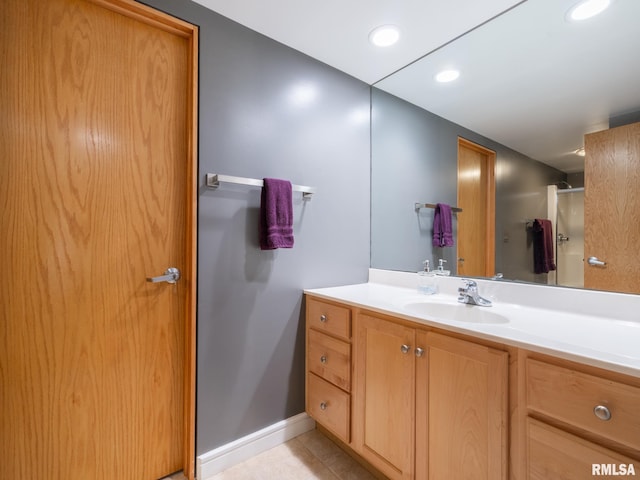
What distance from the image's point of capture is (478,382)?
0.94m

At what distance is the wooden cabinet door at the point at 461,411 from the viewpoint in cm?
89

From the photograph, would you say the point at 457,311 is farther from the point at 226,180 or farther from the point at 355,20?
the point at 355,20

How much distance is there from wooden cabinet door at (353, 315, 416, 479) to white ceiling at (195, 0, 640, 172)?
1033 mm

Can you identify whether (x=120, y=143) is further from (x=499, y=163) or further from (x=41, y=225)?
(x=499, y=163)

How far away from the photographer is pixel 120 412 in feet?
4.08

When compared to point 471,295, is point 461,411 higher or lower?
lower

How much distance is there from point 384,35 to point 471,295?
4.54 ft

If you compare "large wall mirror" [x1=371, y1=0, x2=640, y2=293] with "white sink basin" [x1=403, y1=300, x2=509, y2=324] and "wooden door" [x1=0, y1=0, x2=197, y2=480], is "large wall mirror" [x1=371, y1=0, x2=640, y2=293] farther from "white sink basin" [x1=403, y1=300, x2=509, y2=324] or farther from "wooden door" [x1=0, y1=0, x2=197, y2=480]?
"wooden door" [x1=0, y1=0, x2=197, y2=480]

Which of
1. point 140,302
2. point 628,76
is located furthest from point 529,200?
point 140,302

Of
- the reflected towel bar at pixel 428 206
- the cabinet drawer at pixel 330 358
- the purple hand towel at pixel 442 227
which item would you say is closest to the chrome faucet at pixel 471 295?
the purple hand towel at pixel 442 227

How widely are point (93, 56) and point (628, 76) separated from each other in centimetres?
205

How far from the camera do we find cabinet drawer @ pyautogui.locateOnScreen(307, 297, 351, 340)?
1.42m

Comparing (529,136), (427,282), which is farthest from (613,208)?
(427,282)

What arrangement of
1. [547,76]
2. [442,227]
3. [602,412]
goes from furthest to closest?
[442,227] → [547,76] → [602,412]
